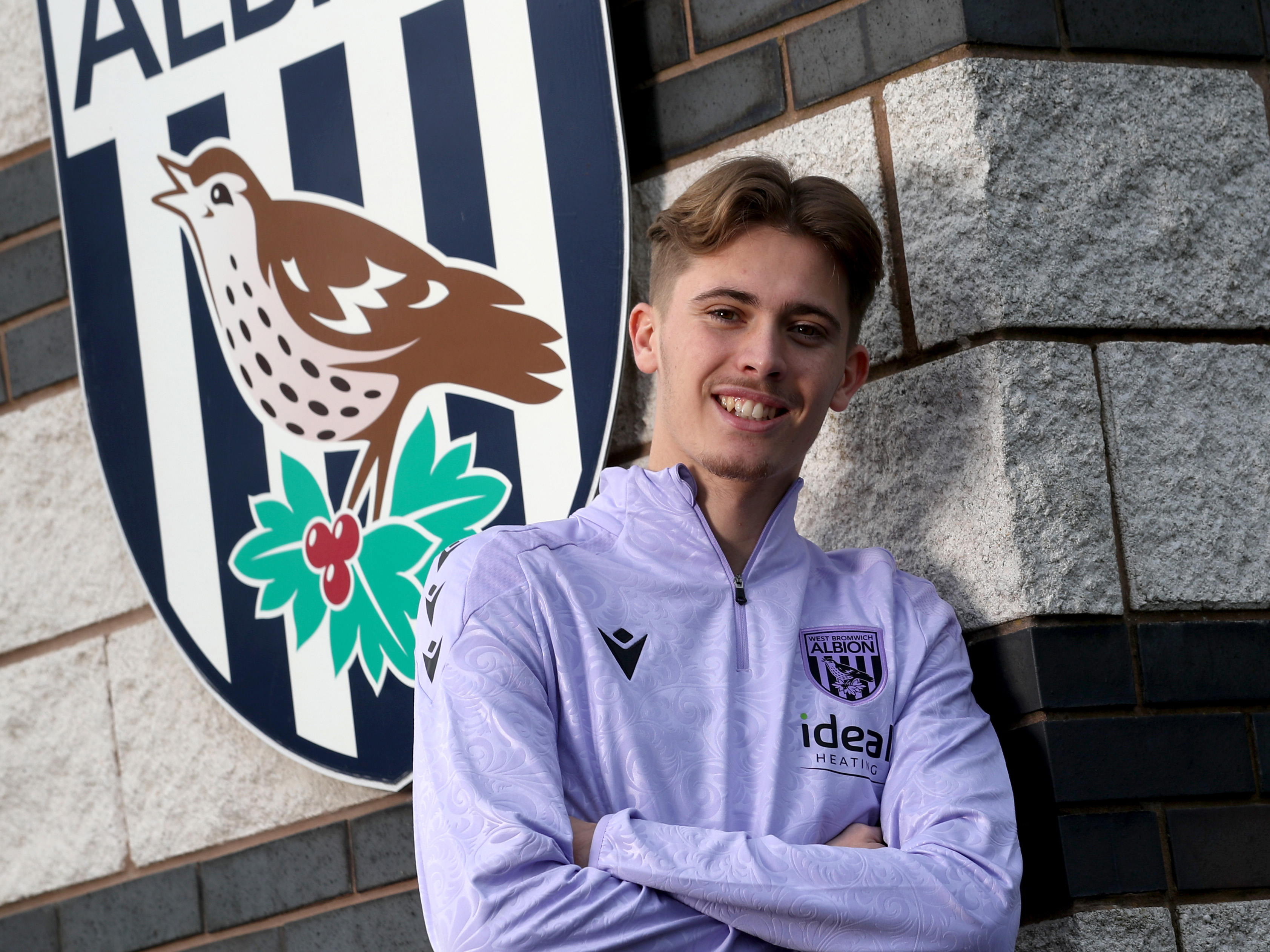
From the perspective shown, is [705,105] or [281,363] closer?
[705,105]

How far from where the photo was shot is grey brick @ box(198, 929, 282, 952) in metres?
2.87

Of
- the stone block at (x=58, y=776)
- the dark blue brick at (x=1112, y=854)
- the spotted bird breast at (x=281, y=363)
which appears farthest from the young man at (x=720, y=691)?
the stone block at (x=58, y=776)

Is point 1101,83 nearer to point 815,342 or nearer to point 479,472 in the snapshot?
point 815,342

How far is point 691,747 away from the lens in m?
1.98

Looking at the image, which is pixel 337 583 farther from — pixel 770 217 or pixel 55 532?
pixel 770 217

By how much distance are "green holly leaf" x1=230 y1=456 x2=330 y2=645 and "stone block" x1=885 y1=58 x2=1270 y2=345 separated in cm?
120

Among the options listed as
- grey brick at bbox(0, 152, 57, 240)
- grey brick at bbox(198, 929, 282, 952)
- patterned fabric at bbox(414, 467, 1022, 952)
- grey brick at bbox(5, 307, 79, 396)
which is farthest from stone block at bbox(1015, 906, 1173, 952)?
grey brick at bbox(0, 152, 57, 240)

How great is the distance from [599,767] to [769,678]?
27cm

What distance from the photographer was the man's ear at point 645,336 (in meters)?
2.33

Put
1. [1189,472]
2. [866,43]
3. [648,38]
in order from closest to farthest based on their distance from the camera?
[1189,472]
[866,43]
[648,38]

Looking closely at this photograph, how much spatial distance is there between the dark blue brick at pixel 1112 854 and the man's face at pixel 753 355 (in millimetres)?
670

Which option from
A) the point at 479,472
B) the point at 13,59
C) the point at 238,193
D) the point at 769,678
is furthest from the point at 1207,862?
the point at 13,59

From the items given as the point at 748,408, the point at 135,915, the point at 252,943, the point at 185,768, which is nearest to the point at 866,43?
the point at 748,408

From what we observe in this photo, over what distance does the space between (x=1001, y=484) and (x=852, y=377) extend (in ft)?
0.94
